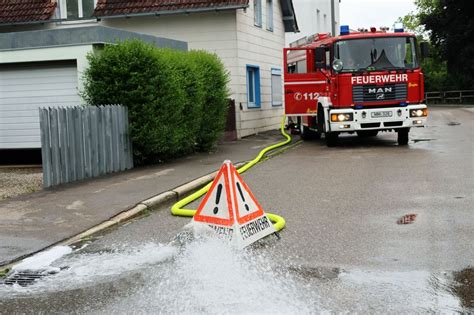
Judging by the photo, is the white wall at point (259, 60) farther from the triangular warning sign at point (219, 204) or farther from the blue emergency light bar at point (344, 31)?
the triangular warning sign at point (219, 204)

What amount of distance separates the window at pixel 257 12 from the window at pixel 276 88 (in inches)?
98.2

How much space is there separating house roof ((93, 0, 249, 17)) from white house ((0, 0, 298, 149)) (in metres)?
0.03

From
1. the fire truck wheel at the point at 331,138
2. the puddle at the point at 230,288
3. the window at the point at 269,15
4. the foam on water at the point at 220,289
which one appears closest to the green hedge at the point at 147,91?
the fire truck wheel at the point at 331,138

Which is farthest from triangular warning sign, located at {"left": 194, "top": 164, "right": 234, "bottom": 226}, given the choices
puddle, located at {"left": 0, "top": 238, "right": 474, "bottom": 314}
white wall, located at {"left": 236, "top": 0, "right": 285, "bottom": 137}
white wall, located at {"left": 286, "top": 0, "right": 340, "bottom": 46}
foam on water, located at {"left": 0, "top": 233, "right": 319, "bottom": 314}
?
white wall, located at {"left": 286, "top": 0, "right": 340, "bottom": 46}

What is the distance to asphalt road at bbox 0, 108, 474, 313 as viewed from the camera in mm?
4910

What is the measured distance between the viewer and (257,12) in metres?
23.5

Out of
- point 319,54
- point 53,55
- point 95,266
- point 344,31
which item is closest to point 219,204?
point 95,266

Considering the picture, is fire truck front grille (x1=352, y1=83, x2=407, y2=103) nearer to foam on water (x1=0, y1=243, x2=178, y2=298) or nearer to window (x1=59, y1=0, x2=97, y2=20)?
foam on water (x1=0, y1=243, x2=178, y2=298)

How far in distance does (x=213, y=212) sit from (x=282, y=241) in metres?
0.81

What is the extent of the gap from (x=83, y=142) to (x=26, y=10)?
40.6 feet

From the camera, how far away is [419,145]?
17.1 metres

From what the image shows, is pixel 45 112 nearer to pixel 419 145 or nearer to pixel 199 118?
pixel 199 118

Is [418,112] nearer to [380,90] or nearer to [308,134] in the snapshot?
[380,90]

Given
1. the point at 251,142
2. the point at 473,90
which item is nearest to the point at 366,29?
the point at 251,142
